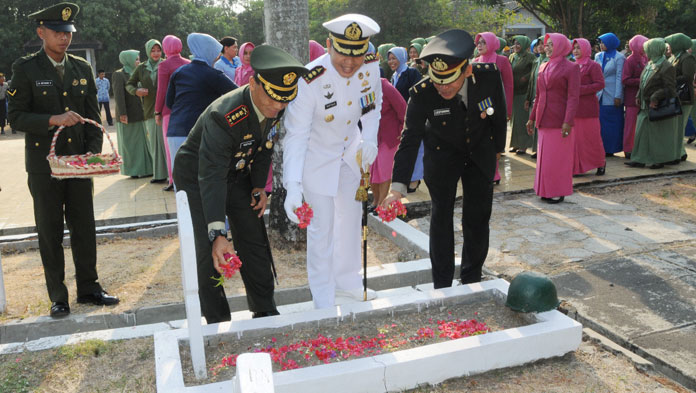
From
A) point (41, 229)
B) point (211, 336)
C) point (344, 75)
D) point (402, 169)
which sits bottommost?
point (211, 336)

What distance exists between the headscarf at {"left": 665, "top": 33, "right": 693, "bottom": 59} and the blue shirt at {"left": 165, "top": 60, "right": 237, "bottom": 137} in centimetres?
792

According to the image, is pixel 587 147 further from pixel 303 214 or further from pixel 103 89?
pixel 103 89

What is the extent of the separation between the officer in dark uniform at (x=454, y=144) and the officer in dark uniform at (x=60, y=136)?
2504 mm

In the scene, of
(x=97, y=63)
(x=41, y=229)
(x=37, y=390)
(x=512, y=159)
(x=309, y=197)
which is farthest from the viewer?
(x=97, y=63)

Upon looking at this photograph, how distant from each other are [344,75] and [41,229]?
2.65 m

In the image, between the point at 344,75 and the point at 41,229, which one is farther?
the point at 41,229

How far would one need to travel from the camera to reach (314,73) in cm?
416

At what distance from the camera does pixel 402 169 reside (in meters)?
4.50

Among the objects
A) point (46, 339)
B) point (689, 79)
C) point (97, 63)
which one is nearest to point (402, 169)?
point (46, 339)

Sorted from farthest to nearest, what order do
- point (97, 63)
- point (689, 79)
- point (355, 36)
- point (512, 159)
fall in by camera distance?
point (97, 63) → point (512, 159) → point (689, 79) → point (355, 36)

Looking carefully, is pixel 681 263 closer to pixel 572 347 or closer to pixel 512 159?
pixel 572 347

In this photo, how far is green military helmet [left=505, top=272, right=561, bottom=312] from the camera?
3857 millimetres

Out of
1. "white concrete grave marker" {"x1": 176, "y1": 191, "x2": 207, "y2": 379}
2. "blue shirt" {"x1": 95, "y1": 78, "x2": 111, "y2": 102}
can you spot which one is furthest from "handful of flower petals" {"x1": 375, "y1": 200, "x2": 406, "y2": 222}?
"blue shirt" {"x1": 95, "y1": 78, "x2": 111, "y2": 102}

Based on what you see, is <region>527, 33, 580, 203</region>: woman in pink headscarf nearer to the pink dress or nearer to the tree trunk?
the pink dress
